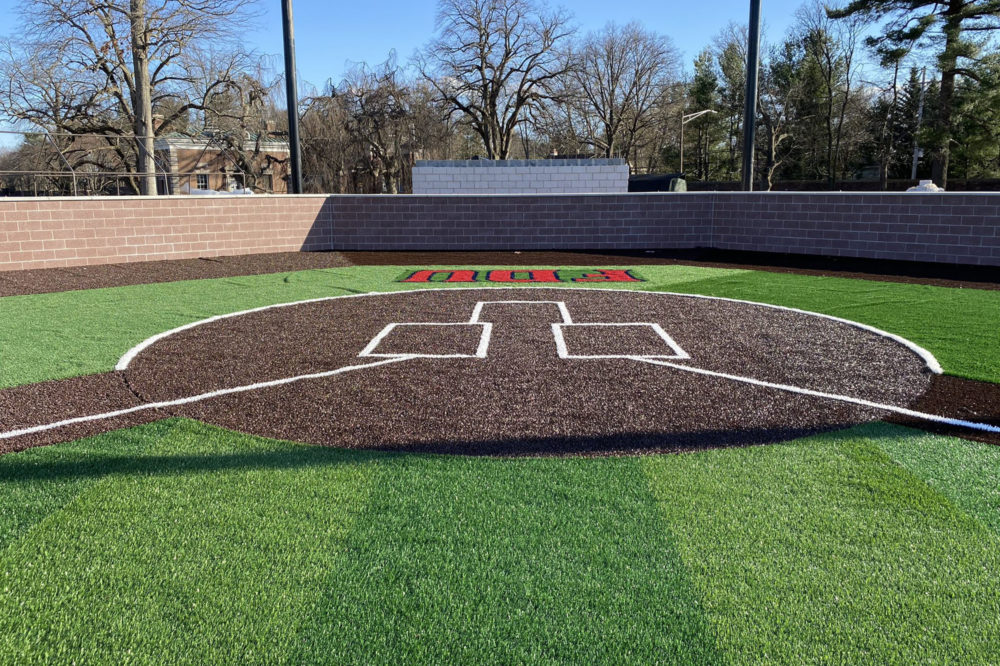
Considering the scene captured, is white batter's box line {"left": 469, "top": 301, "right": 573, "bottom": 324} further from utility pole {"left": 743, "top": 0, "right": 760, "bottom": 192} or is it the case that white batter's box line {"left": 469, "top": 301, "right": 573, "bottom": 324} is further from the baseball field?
utility pole {"left": 743, "top": 0, "right": 760, "bottom": 192}

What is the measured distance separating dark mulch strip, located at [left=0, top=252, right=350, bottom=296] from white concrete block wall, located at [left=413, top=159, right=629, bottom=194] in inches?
288

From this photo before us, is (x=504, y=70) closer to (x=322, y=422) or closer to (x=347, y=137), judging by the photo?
A: (x=347, y=137)

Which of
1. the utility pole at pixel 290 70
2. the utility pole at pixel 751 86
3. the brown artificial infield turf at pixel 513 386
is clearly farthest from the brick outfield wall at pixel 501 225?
the brown artificial infield turf at pixel 513 386

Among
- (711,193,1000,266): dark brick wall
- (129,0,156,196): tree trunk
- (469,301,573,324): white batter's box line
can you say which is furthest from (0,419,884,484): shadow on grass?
(129,0,156,196): tree trunk

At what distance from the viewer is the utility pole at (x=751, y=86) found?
46.7ft

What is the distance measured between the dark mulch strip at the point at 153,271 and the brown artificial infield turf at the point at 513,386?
180 inches

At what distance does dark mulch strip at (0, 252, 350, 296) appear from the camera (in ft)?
35.1

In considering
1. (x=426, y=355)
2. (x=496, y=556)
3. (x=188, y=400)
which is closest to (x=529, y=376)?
(x=426, y=355)

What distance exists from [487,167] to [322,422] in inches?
710

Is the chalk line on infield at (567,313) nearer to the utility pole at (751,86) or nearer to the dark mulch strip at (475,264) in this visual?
the dark mulch strip at (475,264)

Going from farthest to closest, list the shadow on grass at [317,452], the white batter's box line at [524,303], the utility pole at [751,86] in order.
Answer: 1. the utility pole at [751,86]
2. the white batter's box line at [524,303]
3. the shadow on grass at [317,452]

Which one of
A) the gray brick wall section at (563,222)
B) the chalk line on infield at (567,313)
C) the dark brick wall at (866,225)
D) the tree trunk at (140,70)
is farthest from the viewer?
the tree trunk at (140,70)

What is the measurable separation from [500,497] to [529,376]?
2.23 meters

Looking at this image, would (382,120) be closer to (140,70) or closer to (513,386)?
(140,70)
